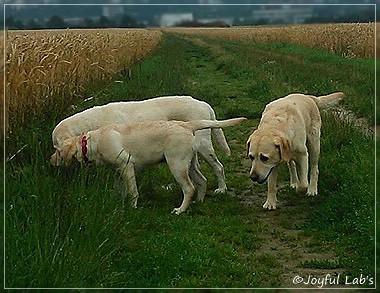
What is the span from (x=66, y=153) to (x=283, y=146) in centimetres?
222

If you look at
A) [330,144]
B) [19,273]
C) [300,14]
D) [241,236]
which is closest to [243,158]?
[330,144]

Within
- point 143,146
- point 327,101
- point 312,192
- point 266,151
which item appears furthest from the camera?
point 327,101

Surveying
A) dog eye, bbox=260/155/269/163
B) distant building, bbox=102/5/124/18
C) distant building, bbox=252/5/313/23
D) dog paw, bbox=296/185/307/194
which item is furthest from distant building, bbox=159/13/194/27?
dog paw, bbox=296/185/307/194

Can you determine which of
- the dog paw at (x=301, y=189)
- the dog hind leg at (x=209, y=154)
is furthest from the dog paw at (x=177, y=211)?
the dog paw at (x=301, y=189)

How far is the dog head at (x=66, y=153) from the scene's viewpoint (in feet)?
21.9

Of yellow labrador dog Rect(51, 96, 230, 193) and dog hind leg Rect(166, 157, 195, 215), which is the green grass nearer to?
dog hind leg Rect(166, 157, 195, 215)

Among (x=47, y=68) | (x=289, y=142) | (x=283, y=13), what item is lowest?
(x=289, y=142)

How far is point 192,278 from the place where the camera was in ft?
16.5

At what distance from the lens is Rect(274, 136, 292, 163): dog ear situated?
6753 millimetres

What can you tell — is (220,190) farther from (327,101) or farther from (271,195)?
(327,101)

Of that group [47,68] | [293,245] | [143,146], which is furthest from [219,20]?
[47,68]

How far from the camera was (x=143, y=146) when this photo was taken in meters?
7.05

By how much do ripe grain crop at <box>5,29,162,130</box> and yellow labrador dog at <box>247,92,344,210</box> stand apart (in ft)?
8.27

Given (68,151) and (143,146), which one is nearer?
(68,151)
